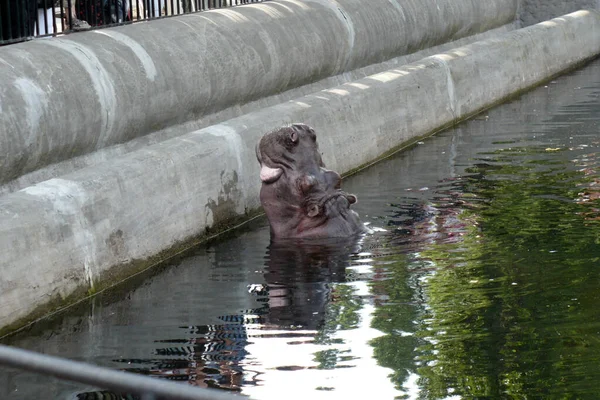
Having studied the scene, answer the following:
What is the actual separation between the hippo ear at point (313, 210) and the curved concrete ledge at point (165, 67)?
5.97ft

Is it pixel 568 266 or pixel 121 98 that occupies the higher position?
pixel 121 98

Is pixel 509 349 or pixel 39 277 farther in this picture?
pixel 39 277

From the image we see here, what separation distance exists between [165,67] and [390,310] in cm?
435

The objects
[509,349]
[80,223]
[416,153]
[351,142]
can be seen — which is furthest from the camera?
[416,153]

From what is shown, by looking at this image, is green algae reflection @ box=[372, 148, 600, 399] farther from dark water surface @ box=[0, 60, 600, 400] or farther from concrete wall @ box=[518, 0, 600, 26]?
concrete wall @ box=[518, 0, 600, 26]

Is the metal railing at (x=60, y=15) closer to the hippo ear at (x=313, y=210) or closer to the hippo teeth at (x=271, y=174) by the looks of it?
the hippo teeth at (x=271, y=174)

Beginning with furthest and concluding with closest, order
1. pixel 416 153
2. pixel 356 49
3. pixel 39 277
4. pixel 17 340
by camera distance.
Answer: pixel 356 49 < pixel 416 153 < pixel 39 277 < pixel 17 340

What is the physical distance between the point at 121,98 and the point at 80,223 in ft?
6.99

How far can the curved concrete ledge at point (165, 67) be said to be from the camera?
8.18 meters

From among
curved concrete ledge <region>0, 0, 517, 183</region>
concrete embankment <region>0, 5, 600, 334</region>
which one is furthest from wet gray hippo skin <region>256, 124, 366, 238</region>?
curved concrete ledge <region>0, 0, 517, 183</region>

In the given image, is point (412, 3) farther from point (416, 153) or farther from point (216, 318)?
point (216, 318)

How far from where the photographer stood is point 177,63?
1018 cm

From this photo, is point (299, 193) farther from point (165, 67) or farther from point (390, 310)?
point (390, 310)

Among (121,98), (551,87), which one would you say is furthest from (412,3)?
(121,98)
